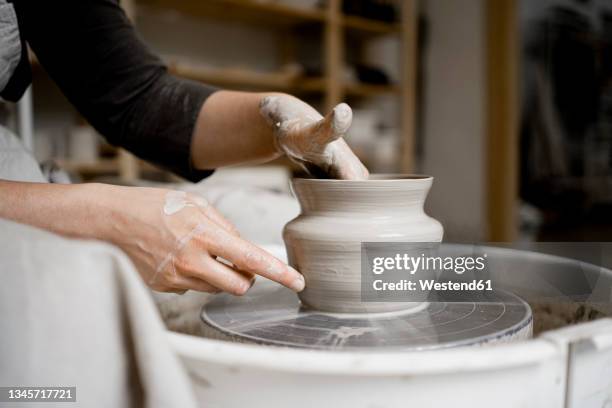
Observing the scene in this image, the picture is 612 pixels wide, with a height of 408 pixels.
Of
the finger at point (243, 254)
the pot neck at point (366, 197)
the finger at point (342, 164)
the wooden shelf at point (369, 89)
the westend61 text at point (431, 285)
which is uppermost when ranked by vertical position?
the wooden shelf at point (369, 89)

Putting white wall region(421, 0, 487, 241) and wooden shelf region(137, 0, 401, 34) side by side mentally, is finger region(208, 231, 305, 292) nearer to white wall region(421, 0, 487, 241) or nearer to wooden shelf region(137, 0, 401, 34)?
wooden shelf region(137, 0, 401, 34)

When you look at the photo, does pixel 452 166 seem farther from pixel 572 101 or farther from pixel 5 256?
pixel 5 256

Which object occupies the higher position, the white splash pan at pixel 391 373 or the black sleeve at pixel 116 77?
the black sleeve at pixel 116 77

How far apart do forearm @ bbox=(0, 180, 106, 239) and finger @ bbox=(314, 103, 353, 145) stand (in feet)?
0.80

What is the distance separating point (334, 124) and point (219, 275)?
0.65ft

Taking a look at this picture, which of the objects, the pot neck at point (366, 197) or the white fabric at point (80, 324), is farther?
the pot neck at point (366, 197)

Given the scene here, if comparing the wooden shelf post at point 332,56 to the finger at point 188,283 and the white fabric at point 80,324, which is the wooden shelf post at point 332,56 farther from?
the white fabric at point 80,324

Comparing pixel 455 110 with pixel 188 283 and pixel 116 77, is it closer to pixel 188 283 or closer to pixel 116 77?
pixel 116 77

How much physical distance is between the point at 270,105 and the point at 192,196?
1.06 feet

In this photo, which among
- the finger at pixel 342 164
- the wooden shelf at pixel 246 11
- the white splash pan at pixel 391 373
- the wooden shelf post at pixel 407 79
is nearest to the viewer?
the white splash pan at pixel 391 373

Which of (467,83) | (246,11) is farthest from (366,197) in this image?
(467,83)

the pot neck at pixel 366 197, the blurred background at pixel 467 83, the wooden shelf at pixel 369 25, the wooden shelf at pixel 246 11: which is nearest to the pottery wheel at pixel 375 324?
the pot neck at pixel 366 197

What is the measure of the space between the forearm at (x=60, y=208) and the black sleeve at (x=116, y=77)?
49 cm

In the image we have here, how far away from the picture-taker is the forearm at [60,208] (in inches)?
20.8
